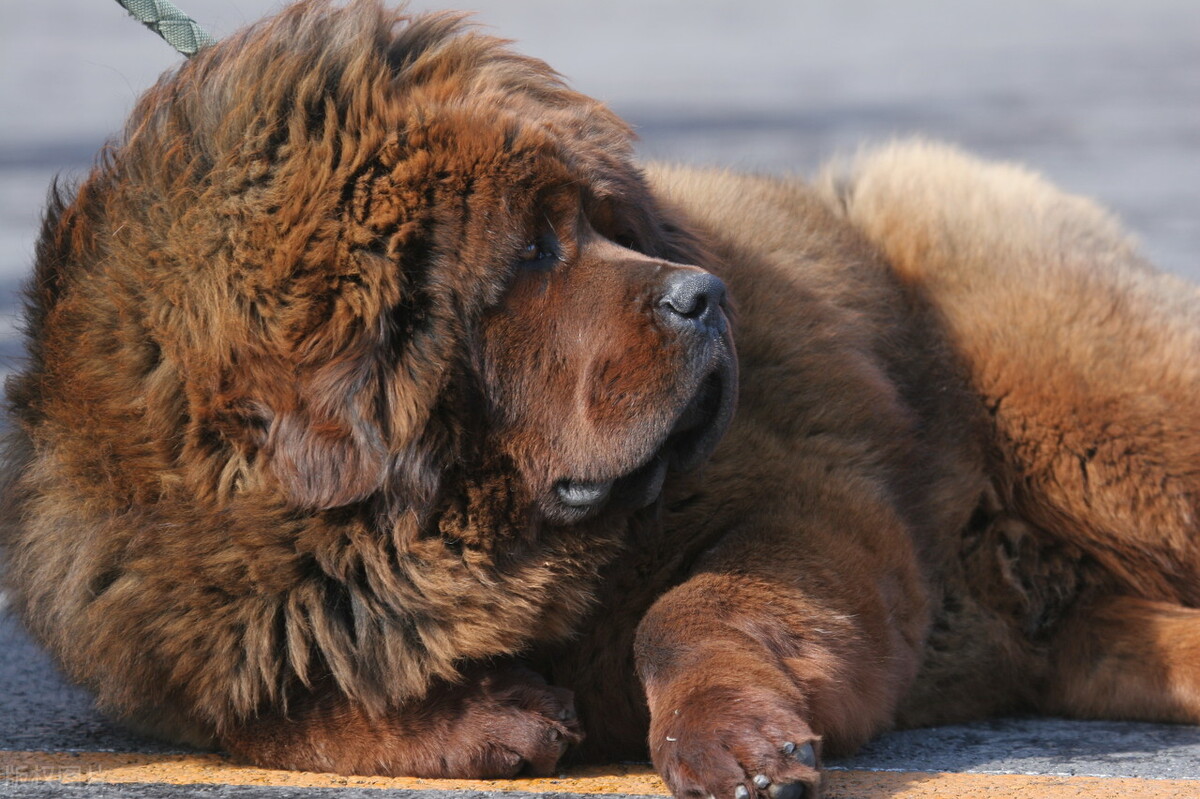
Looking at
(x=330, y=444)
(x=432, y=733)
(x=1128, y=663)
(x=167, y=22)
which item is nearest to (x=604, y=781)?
(x=432, y=733)

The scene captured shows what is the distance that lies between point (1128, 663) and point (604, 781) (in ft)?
5.79

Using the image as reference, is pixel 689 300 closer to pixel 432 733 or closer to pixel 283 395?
pixel 283 395

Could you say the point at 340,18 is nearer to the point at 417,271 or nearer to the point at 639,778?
the point at 417,271

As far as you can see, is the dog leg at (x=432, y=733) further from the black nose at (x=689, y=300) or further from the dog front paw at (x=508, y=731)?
the black nose at (x=689, y=300)

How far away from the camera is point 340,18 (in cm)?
337

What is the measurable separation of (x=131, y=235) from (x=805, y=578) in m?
1.71

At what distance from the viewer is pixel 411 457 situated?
3119 millimetres

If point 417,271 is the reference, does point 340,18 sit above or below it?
above

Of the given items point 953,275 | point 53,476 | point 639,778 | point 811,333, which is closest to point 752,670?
point 639,778

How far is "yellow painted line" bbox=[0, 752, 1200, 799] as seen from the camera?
3.13 metres

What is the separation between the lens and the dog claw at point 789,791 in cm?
287

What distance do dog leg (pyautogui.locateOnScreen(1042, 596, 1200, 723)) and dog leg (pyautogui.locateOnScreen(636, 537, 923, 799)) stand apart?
78 cm

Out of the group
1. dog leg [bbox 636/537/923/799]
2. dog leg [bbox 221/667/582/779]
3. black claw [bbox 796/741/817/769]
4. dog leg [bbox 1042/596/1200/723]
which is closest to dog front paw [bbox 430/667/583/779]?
dog leg [bbox 221/667/582/779]

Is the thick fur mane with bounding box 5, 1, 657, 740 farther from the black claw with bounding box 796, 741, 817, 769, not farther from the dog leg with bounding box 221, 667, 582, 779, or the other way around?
the black claw with bounding box 796, 741, 817, 769
